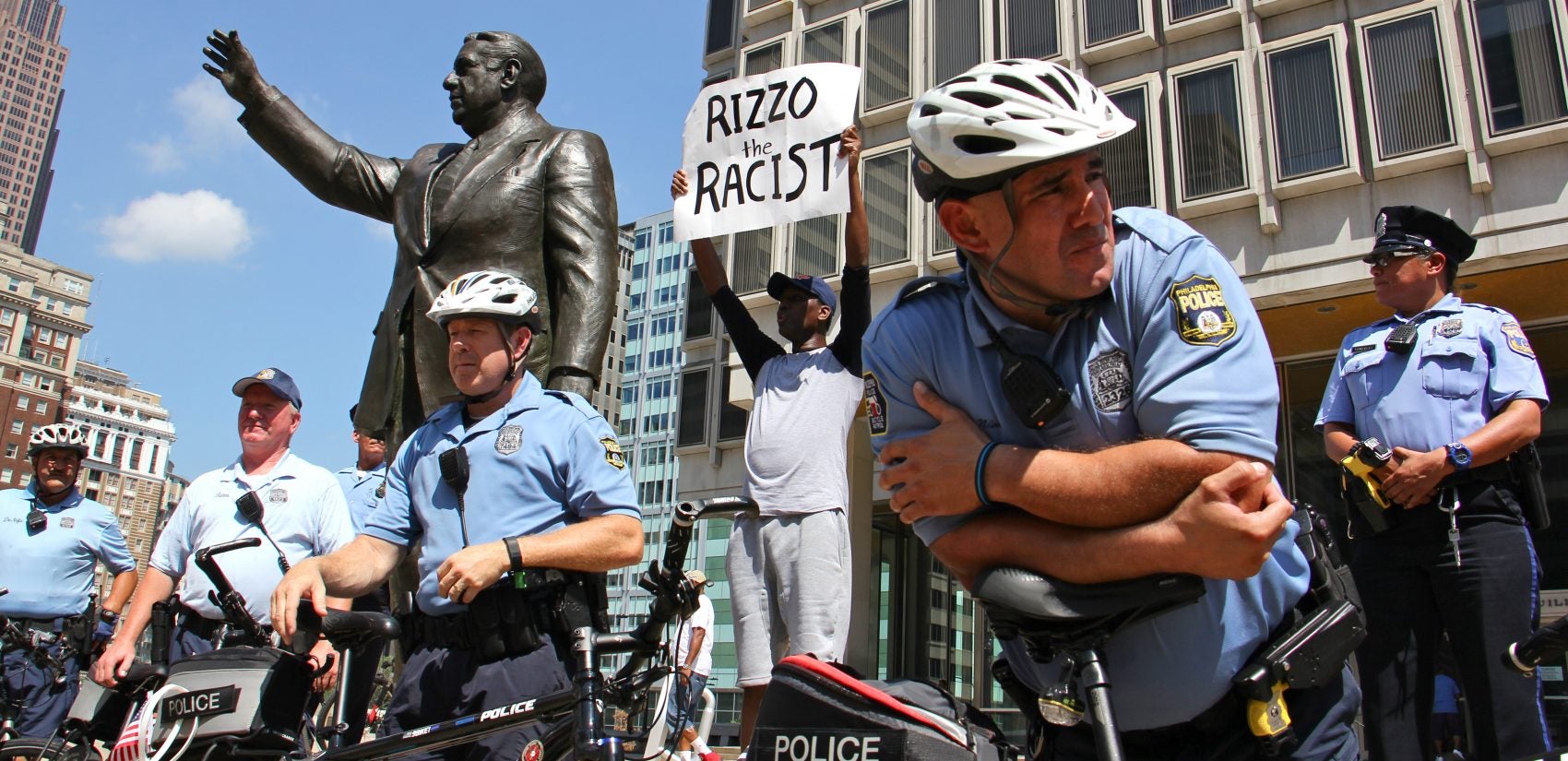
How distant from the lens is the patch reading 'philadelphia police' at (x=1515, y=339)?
427 centimetres

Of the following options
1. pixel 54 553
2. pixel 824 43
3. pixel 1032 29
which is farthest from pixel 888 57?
pixel 54 553

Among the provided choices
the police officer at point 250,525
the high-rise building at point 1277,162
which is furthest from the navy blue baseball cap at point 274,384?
the high-rise building at point 1277,162

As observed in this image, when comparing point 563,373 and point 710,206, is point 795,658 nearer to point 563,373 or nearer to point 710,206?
point 563,373

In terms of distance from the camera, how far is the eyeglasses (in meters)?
4.53

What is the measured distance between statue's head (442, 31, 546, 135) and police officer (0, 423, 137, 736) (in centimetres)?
483

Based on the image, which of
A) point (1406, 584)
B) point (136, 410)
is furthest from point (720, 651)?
point (136, 410)

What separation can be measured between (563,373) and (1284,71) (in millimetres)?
13619

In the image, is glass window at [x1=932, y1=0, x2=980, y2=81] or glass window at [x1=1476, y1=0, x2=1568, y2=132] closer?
glass window at [x1=1476, y1=0, x2=1568, y2=132]

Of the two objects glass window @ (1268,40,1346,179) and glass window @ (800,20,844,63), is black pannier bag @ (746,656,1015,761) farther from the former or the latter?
glass window @ (800,20,844,63)

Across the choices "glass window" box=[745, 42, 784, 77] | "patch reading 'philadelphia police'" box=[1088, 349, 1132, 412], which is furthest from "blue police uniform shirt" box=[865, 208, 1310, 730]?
"glass window" box=[745, 42, 784, 77]

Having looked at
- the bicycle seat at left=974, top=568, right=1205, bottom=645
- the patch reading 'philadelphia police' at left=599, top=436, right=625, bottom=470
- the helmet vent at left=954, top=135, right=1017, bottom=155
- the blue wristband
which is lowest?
the bicycle seat at left=974, top=568, right=1205, bottom=645

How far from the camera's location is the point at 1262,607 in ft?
6.35

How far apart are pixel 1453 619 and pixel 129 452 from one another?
626ft

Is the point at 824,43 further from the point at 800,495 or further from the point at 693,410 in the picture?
the point at 800,495
